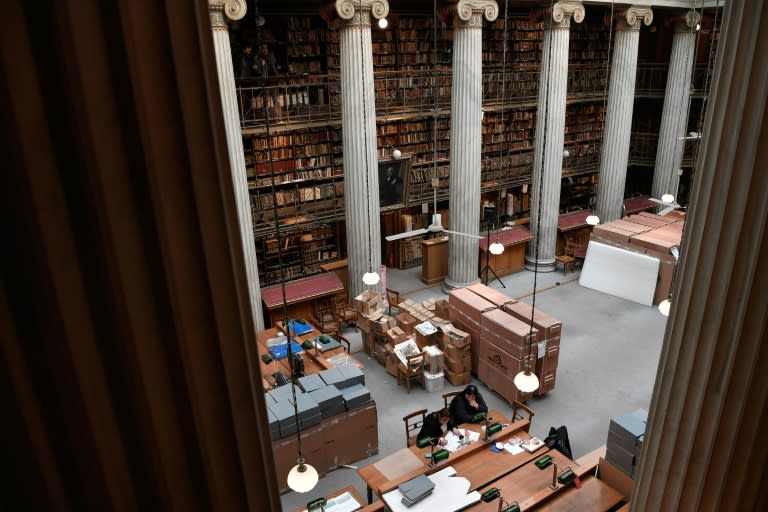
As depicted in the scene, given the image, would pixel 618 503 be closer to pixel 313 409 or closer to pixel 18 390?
pixel 313 409

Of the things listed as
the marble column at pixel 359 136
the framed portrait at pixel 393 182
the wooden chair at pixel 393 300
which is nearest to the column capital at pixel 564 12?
the marble column at pixel 359 136

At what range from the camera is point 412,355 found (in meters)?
8.10

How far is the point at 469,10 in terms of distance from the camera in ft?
31.0

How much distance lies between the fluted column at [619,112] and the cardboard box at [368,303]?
6.84 metres

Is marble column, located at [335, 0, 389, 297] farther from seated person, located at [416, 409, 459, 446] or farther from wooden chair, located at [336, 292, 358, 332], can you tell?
seated person, located at [416, 409, 459, 446]

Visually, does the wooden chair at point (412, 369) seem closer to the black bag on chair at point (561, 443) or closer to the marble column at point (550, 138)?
the black bag on chair at point (561, 443)

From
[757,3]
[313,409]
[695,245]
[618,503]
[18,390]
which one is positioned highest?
[757,3]

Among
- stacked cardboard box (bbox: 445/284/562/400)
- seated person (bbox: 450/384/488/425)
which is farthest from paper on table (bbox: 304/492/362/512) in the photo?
stacked cardboard box (bbox: 445/284/562/400)

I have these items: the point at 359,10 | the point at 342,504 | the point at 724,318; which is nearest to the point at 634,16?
the point at 359,10

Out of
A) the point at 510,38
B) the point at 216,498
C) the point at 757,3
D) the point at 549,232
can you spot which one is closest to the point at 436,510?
the point at 216,498

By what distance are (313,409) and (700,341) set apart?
4.77 metres

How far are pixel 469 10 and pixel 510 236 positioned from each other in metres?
4.99

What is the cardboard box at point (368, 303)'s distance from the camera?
902cm

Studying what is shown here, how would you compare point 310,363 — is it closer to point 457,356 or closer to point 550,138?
point 457,356
